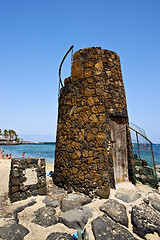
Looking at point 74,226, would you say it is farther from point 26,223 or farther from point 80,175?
point 80,175

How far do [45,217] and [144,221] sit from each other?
250 centimetres

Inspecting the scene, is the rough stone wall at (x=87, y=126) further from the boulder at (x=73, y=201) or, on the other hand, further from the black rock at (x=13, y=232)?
the black rock at (x=13, y=232)

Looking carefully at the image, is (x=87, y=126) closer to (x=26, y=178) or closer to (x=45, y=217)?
(x=26, y=178)

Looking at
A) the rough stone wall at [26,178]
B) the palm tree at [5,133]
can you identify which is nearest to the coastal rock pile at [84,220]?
the rough stone wall at [26,178]

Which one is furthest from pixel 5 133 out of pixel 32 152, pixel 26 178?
pixel 26 178

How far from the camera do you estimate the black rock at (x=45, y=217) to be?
10.4ft

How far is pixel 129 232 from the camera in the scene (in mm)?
3049

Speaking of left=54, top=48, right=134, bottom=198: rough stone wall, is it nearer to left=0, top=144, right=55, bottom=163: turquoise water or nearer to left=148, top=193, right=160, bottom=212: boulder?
left=148, top=193, right=160, bottom=212: boulder

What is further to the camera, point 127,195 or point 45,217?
point 127,195

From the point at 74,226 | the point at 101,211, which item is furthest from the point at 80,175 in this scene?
the point at 74,226

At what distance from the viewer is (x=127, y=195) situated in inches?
179

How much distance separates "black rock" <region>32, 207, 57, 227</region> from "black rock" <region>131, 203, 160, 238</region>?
1997 millimetres

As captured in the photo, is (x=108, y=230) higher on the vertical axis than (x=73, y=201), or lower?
lower

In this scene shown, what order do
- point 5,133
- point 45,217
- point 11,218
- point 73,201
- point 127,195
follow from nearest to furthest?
point 11,218 < point 45,217 < point 73,201 < point 127,195 < point 5,133
